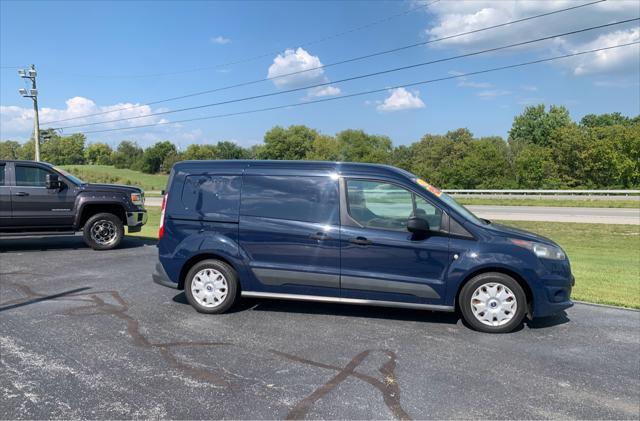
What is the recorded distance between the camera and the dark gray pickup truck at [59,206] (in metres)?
9.97

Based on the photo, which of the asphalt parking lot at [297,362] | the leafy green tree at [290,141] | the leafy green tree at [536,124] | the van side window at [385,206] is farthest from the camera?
the leafy green tree at [290,141]

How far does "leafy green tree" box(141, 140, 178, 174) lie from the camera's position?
98.2m

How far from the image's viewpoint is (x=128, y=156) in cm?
11125

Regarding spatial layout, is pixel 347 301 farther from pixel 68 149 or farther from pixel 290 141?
pixel 68 149

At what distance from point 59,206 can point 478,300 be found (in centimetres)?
916

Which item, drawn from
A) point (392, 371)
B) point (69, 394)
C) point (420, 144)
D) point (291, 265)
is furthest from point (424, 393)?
point (420, 144)

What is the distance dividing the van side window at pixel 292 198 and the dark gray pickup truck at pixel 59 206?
20.6ft

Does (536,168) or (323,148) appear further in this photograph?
(323,148)

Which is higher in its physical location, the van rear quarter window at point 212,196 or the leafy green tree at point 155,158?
the leafy green tree at point 155,158

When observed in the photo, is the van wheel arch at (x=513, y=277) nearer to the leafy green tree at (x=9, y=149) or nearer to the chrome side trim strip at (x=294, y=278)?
the chrome side trim strip at (x=294, y=278)

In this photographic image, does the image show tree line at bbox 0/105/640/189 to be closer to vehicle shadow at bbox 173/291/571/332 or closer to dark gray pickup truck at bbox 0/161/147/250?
dark gray pickup truck at bbox 0/161/147/250

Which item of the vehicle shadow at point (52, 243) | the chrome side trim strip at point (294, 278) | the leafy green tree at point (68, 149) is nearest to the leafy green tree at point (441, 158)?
the vehicle shadow at point (52, 243)

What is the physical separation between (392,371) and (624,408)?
1.72m

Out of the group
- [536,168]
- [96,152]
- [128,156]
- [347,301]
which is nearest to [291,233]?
[347,301]
